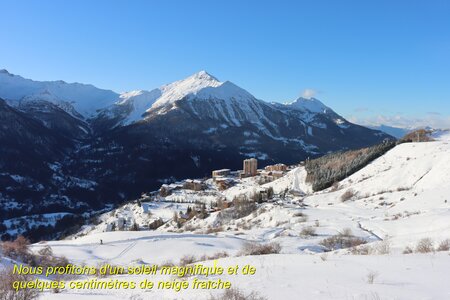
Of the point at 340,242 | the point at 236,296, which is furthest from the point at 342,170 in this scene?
the point at 236,296

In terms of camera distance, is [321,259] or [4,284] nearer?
[4,284]

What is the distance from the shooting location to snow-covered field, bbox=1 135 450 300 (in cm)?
779

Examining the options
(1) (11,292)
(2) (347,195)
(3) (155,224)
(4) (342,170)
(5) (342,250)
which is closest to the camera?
(1) (11,292)

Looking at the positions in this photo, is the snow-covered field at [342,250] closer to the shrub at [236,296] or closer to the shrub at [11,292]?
the shrub at [236,296]

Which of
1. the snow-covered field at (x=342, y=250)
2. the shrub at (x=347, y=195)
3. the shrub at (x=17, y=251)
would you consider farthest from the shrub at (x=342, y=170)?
the shrub at (x=17, y=251)

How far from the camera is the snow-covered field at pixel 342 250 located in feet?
25.6

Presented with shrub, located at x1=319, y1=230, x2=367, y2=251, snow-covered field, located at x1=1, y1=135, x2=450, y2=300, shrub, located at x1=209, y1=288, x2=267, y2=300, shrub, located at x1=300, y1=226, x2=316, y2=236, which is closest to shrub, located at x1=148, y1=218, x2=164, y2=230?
snow-covered field, located at x1=1, y1=135, x2=450, y2=300

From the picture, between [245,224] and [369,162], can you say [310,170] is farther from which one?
[245,224]

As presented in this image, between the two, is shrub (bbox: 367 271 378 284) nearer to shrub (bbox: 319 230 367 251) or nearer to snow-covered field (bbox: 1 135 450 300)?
snow-covered field (bbox: 1 135 450 300)

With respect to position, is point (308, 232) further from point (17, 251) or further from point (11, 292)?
point (11, 292)

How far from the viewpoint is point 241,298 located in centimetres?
678

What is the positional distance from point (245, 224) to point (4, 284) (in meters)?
30.3

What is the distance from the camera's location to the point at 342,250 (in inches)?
548

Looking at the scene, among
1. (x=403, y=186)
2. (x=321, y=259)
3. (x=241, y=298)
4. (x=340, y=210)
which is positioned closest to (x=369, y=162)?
(x=403, y=186)
